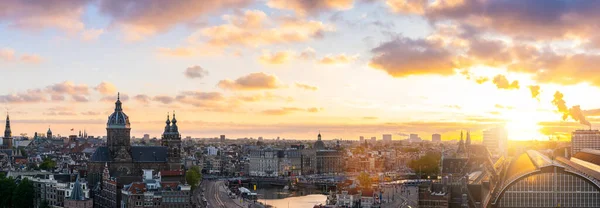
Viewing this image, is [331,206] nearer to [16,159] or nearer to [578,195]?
[578,195]

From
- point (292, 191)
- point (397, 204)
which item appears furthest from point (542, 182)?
point (292, 191)

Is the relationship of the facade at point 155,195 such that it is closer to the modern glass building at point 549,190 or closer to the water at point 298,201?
the water at point 298,201

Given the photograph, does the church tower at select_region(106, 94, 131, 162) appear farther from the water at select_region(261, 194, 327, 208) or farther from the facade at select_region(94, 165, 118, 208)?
the water at select_region(261, 194, 327, 208)

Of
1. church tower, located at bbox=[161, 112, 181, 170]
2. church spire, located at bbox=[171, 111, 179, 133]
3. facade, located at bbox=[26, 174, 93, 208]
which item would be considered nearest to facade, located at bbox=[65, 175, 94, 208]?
facade, located at bbox=[26, 174, 93, 208]

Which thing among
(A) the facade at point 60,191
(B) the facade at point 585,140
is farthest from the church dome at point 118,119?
(B) the facade at point 585,140

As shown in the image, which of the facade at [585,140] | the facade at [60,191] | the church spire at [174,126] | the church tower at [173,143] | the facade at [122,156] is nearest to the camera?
the facade at [60,191]

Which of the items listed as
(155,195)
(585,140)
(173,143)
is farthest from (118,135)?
(585,140)

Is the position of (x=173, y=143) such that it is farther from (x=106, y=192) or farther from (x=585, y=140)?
(x=585, y=140)
